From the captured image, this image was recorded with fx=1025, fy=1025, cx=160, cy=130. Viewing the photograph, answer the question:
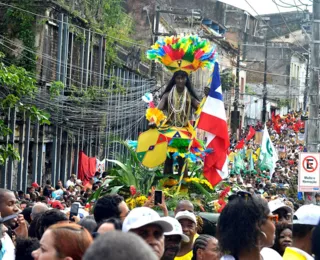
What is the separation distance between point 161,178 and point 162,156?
0.34m

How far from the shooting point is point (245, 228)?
6184 mm

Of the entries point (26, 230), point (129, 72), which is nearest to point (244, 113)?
point (129, 72)

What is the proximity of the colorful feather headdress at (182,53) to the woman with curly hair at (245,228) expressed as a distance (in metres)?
8.10

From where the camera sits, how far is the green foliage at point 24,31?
30117mm

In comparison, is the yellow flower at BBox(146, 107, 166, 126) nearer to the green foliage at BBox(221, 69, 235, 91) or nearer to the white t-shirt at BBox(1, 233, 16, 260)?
the white t-shirt at BBox(1, 233, 16, 260)

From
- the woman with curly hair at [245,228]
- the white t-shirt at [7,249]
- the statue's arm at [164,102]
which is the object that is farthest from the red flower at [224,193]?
the woman with curly hair at [245,228]

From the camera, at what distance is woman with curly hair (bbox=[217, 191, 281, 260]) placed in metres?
6.07

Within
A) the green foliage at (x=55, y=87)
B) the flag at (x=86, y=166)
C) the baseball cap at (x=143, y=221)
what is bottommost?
the flag at (x=86, y=166)

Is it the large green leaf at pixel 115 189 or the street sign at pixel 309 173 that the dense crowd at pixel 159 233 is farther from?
the street sign at pixel 309 173

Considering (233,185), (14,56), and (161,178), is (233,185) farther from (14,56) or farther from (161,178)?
(14,56)

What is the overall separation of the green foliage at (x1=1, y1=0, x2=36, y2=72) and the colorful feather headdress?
15901 millimetres

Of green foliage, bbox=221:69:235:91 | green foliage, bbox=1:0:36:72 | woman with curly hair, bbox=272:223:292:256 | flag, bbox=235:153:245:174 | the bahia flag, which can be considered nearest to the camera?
woman with curly hair, bbox=272:223:292:256

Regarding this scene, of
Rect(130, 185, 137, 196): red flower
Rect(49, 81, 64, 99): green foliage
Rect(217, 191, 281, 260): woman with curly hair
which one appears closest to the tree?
Rect(130, 185, 137, 196): red flower

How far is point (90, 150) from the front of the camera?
3766 centimetres
